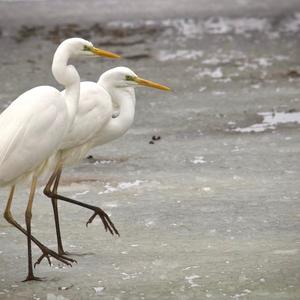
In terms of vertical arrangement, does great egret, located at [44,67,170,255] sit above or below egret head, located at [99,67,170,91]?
below

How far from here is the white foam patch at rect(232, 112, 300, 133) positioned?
11.9m

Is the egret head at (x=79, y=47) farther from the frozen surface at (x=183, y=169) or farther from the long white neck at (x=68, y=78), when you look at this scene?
the frozen surface at (x=183, y=169)

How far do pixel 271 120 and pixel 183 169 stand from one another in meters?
2.65

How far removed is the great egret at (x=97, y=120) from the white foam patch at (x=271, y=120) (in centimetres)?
413

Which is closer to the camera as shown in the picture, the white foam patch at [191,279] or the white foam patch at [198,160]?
the white foam patch at [191,279]

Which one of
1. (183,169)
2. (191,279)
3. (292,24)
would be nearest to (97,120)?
(191,279)

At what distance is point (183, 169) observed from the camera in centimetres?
1005

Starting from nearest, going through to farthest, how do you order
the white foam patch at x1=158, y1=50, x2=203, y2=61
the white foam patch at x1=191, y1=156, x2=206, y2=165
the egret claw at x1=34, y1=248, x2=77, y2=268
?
the egret claw at x1=34, y1=248, x2=77, y2=268, the white foam patch at x1=191, y1=156, x2=206, y2=165, the white foam patch at x1=158, y1=50, x2=203, y2=61

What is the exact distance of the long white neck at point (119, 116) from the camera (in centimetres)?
778

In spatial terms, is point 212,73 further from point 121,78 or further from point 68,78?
point 68,78

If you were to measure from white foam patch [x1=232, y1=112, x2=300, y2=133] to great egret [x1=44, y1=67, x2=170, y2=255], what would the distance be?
4.13 m

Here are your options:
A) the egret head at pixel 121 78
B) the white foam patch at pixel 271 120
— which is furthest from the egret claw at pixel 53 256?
the white foam patch at pixel 271 120

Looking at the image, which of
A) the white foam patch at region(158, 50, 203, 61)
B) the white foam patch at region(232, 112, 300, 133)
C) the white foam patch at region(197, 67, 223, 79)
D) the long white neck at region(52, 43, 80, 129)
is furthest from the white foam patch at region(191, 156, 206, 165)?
the white foam patch at region(158, 50, 203, 61)

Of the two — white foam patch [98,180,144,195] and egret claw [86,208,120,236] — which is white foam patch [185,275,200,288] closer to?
egret claw [86,208,120,236]
